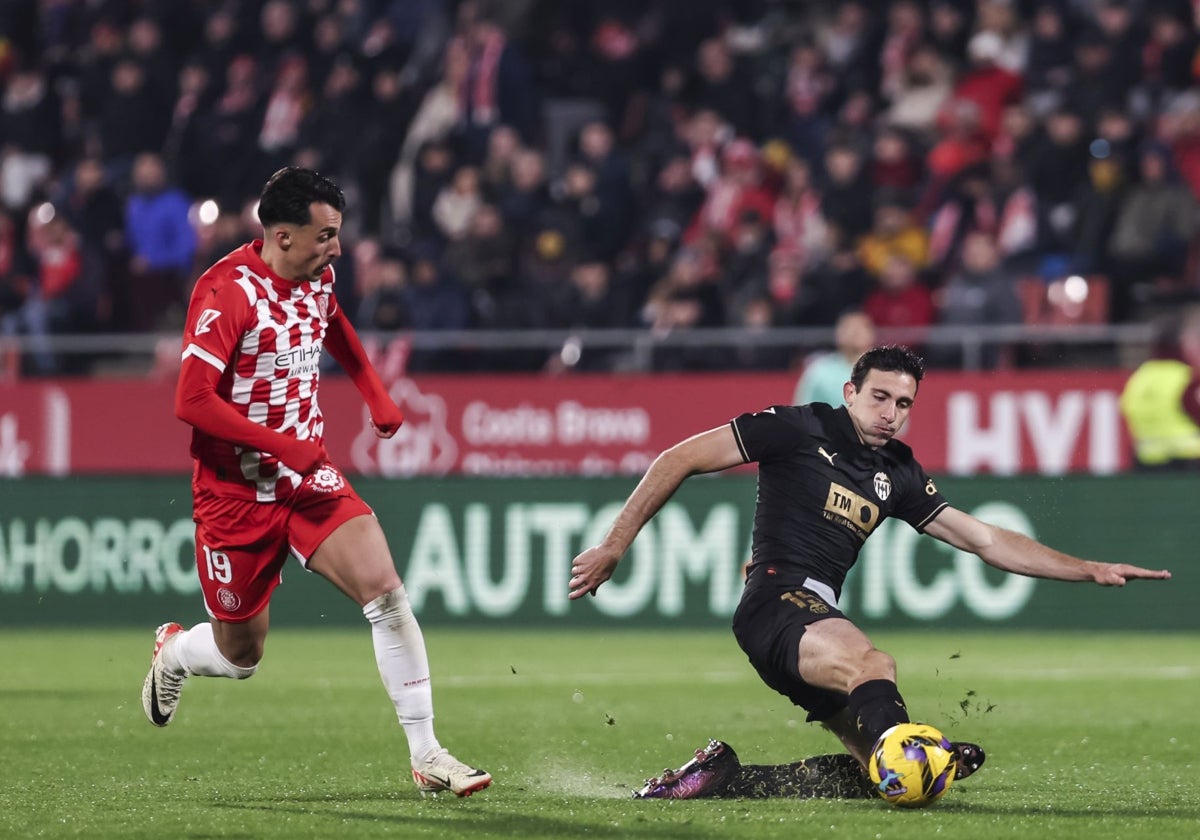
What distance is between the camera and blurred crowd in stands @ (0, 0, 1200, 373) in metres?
16.9

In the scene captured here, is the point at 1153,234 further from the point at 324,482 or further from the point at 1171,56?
the point at 324,482

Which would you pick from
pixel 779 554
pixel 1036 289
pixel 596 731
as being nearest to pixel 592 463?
pixel 1036 289

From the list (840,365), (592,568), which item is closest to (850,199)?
(840,365)

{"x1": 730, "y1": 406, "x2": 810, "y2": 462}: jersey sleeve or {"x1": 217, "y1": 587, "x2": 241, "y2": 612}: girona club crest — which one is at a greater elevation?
Answer: {"x1": 730, "y1": 406, "x2": 810, "y2": 462}: jersey sleeve

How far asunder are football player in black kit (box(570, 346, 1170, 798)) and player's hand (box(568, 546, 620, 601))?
0.16 metres

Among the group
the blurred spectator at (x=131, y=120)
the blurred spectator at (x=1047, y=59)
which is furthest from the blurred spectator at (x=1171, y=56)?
the blurred spectator at (x=131, y=120)

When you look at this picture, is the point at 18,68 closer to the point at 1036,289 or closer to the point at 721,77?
the point at 721,77

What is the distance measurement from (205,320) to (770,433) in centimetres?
203

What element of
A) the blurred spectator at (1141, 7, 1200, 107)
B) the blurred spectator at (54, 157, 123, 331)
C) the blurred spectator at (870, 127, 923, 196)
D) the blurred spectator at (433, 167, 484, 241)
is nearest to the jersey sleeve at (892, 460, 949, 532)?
the blurred spectator at (870, 127, 923, 196)

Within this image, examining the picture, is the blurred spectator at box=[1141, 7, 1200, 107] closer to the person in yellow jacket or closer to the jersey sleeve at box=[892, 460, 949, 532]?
the person in yellow jacket

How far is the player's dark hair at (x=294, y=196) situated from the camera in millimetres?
7332

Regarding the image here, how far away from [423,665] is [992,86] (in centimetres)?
1190

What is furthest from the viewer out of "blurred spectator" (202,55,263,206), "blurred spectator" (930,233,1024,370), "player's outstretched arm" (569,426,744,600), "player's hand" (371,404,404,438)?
"blurred spectator" (202,55,263,206)

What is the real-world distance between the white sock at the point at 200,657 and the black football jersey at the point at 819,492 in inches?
79.8
